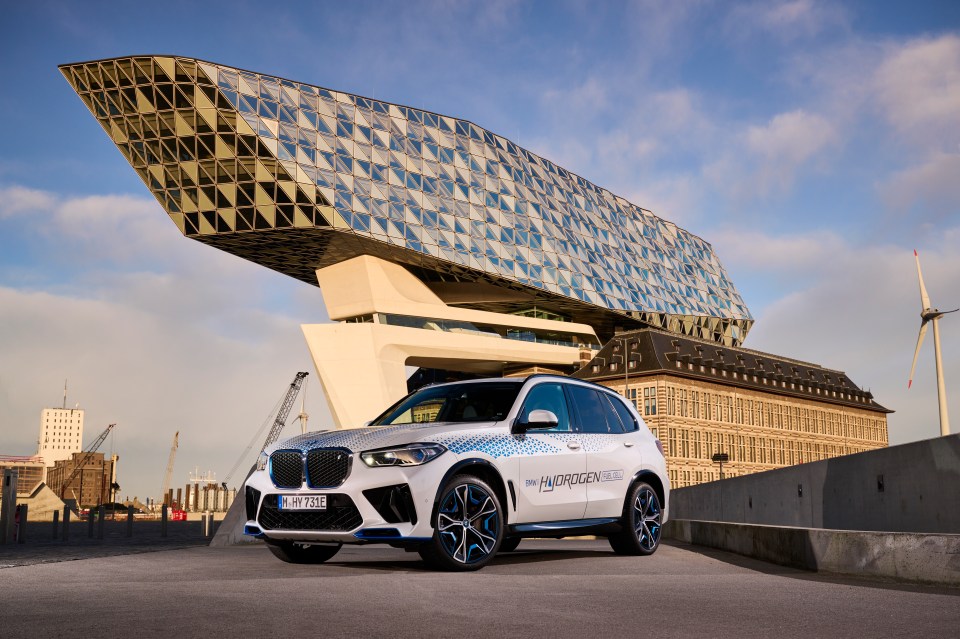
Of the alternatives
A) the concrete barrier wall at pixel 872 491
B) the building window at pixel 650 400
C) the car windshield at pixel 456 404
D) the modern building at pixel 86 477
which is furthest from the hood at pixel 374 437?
the modern building at pixel 86 477

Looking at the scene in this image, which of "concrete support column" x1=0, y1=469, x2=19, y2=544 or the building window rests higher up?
the building window

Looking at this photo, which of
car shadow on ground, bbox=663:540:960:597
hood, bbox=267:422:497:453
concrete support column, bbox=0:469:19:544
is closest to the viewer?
car shadow on ground, bbox=663:540:960:597

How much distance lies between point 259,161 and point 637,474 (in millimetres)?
55881

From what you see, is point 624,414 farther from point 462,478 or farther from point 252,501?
point 252,501

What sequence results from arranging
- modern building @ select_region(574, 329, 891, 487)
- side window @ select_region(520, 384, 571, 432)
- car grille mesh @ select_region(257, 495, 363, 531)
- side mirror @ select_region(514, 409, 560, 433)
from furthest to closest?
modern building @ select_region(574, 329, 891, 487) → side window @ select_region(520, 384, 571, 432) → side mirror @ select_region(514, 409, 560, 433) → car grille mesh @ select_region(257, 495, 363, 531)

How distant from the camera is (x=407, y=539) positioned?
819 centimetres

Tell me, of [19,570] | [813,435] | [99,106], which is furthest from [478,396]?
[813,435]

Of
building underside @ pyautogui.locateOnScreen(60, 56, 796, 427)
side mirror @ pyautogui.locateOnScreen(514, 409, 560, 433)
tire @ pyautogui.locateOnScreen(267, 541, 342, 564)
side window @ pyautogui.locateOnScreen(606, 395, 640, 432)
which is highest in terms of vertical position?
building underside @ pyautogui.locateOnScreen(60, 56, 796, 427)

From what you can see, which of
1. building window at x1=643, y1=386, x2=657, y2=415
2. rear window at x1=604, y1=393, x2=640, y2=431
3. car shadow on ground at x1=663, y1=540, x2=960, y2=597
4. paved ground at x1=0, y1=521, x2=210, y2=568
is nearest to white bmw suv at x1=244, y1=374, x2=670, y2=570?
rear window at x1=604, y1=393, x2=640, y2=431

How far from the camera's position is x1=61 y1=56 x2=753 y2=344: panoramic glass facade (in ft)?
207

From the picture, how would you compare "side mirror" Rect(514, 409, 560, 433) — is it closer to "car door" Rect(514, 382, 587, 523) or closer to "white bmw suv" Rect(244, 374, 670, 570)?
"white bmw suv" Rect(244, 374, 670, 570)

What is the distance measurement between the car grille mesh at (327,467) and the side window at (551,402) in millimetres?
2120

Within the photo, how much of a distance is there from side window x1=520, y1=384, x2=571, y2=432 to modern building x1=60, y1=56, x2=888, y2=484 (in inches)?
2174

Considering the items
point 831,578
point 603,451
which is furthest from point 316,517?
point 831,578
